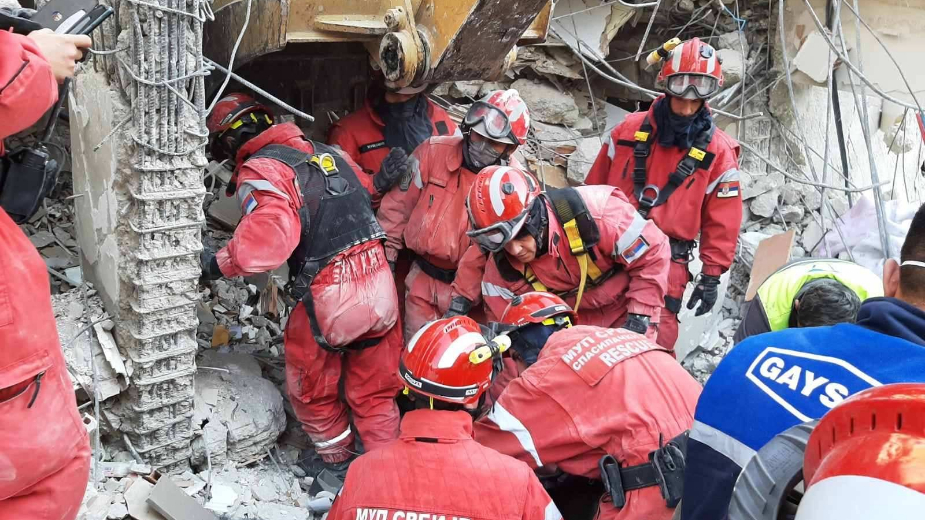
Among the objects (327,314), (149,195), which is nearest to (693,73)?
(327,314)

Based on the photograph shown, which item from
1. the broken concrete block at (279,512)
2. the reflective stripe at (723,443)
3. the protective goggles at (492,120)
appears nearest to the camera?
the reflective stripe at (723,443)

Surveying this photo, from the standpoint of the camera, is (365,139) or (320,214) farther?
(365,139)

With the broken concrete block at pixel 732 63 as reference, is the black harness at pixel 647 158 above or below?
below

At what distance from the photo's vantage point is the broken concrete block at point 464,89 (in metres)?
6.24

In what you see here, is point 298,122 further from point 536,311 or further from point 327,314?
point 536,311

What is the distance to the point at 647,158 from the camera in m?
4.63

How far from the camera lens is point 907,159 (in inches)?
289

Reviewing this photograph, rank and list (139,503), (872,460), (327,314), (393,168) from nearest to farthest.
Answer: (872,460)
(139,503)
(327,314)
(393,168)

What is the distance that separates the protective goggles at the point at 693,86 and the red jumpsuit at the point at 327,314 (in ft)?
6.00

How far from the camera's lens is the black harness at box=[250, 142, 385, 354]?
3.77 metres

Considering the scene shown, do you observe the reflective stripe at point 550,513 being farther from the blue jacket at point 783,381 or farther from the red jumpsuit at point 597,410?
the blue jacket at point 783,381

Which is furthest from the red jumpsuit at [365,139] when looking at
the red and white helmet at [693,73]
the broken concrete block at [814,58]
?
the broken concrete block at [814,58]

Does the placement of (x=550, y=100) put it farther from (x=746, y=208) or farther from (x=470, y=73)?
(x=470, y=73)

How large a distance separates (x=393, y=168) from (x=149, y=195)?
1488 mm
